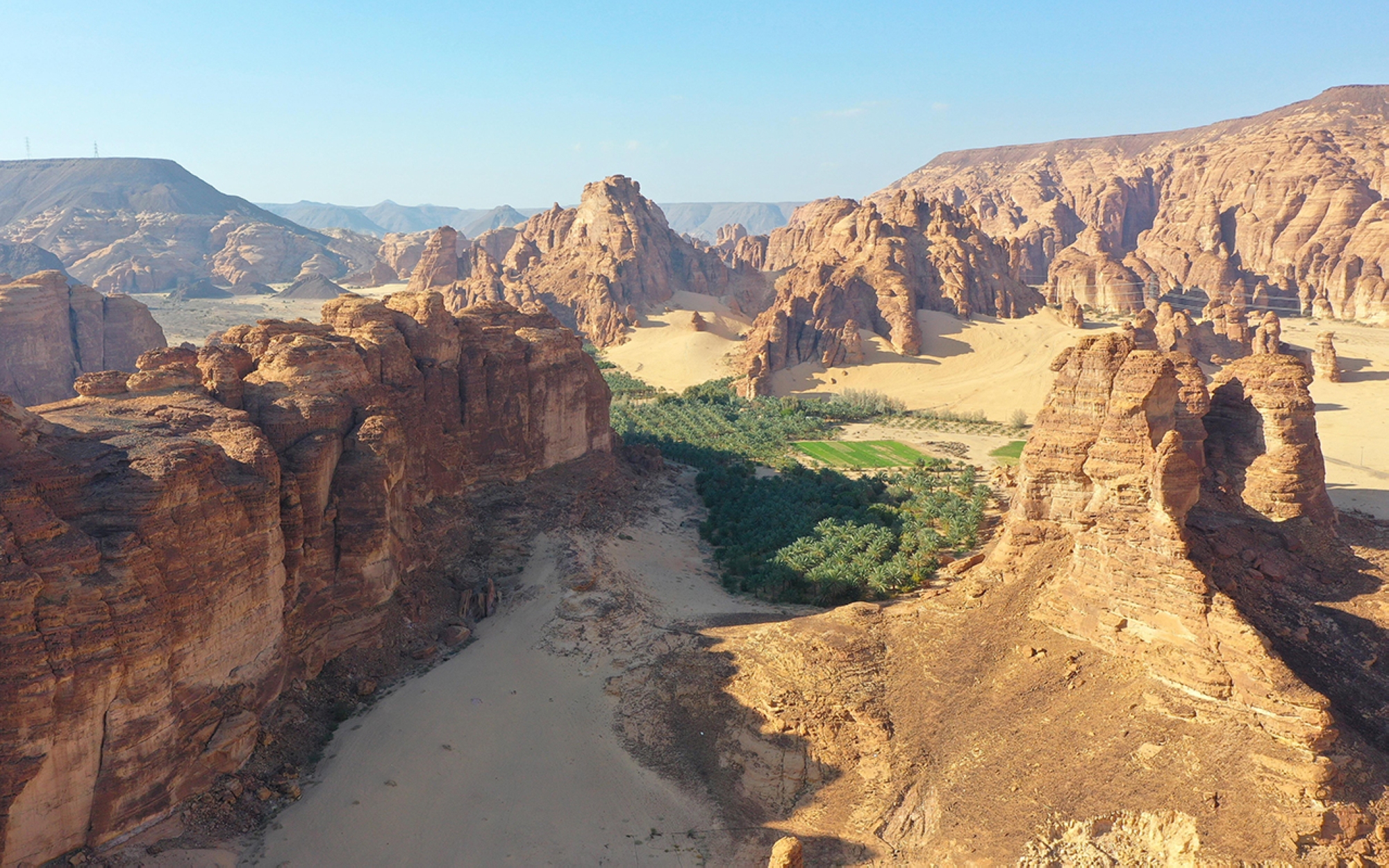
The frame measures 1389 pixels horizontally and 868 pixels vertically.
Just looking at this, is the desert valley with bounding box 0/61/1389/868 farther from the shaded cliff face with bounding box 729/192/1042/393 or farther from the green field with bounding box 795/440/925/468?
the shaded cliff face with bounding box 729/192/1042/393

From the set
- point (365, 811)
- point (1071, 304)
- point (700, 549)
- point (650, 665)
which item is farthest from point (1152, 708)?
point (1071, 304)

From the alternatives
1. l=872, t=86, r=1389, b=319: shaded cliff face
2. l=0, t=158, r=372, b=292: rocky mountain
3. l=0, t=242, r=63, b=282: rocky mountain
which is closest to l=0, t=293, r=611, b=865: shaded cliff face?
l=872, t=86, r=1389, b=319: shaded cliff face

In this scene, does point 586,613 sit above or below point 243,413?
below

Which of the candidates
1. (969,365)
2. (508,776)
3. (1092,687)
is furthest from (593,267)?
(1092,687)

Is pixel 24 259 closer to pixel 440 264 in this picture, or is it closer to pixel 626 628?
pixel 440 264

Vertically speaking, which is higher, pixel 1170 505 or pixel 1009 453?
pixel 1170 505

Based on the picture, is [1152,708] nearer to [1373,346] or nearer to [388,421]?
[388,421]

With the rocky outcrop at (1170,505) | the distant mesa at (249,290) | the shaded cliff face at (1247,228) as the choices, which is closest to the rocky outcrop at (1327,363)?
the shaded cliff face at (1247,228)

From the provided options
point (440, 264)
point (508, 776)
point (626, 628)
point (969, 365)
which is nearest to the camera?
point (508, 776)
